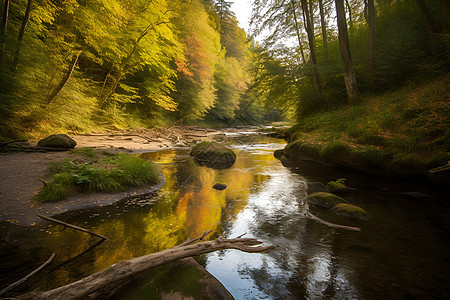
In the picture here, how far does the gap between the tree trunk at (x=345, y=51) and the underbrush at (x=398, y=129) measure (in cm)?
74

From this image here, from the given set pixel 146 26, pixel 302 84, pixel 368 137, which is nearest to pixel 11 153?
pixel 146 26

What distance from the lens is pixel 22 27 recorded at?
7051 mm

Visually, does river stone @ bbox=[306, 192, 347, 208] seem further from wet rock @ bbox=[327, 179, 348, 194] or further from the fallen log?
the fallen log

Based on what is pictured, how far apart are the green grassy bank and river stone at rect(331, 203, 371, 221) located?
2.40m

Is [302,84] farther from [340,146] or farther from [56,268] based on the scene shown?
[56,268]

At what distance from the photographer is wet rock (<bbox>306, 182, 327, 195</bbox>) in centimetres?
597

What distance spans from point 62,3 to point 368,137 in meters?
12.9

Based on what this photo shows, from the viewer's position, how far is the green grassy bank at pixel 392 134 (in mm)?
5504

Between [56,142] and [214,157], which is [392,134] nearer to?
[214,157]

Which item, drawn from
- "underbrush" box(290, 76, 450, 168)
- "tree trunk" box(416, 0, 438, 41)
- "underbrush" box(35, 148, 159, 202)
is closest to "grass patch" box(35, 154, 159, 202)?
"underbrush" box(35, 148, 159, 202)

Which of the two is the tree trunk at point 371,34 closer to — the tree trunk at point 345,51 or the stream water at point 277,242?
the tree trunk at point 345,51

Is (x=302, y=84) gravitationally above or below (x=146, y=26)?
below

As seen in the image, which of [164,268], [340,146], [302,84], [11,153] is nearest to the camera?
[164,268]

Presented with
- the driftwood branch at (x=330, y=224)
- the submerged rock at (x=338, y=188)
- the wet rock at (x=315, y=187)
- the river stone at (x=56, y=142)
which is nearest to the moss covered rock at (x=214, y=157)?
the wet rock at (x=315, y=187)
